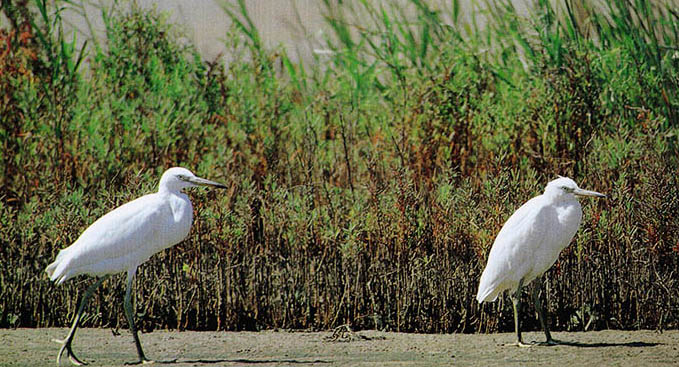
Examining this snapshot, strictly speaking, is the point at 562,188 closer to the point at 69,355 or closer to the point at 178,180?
the point at 178,180

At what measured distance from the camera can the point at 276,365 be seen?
440 cm

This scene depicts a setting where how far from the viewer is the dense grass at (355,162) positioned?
5438 mm

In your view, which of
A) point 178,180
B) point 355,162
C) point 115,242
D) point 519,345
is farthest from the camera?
point 355,162

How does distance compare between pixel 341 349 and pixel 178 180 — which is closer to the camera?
pixel 178 180

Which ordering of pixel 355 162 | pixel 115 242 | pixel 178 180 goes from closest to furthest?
1. pixel 115 242
2. pixel 178 180
3. pixel 355 162

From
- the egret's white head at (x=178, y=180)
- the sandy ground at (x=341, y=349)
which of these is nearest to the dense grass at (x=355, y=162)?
the sandy ground at (x=341, y=349)

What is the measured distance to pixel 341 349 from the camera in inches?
191

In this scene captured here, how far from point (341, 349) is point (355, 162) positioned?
2.28 metres

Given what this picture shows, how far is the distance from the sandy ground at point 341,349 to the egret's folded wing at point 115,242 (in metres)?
0.45

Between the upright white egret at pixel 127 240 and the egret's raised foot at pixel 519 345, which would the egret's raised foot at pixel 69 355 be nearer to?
the upright white egret at pixel 127 240

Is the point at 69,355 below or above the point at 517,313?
below

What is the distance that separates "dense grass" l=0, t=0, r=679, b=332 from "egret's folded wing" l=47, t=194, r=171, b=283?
91 centimetres

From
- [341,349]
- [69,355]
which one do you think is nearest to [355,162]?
[341,349]

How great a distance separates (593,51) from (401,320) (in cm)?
300
